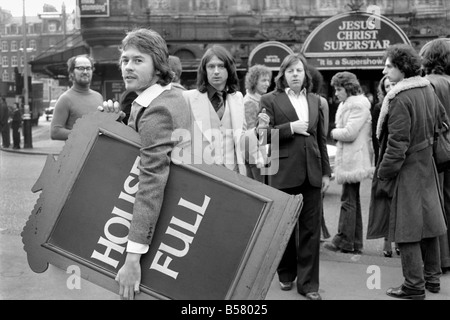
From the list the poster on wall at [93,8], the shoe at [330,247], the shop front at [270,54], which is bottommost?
the shoe at [330,247]

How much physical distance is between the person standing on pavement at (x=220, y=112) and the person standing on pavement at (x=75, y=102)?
1.66m

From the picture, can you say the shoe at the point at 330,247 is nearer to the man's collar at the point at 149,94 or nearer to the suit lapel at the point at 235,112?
the suit lapel at the point at 235,112

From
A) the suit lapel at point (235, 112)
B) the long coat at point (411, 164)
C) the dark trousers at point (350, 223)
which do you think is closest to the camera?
the suit lapel at point (235, 112)

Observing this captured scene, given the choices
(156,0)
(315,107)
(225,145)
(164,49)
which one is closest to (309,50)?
(156,0)

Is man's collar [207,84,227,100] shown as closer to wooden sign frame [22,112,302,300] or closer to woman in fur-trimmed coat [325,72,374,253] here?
wooden sign frame [22,112,302,300]

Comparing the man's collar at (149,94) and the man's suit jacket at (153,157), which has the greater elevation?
the man's collar at (149,94)

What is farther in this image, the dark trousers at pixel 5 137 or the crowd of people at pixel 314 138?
the dark trousers at pixel 5 137

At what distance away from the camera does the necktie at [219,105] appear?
4.26 meters

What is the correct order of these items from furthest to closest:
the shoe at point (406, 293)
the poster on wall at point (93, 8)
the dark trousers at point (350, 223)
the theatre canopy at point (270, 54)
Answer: the poster on wall at point (93, 8), the theatre canopy at point (270, 54), the dark trousers at point (350, 223), the shoe at point (406, 293)

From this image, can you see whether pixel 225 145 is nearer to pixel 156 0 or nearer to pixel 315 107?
pixel 315 107

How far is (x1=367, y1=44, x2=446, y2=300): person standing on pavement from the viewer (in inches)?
188

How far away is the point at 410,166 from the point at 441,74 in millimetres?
1383

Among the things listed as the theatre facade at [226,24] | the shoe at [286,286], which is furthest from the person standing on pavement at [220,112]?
the theatre facade at [226,24]
